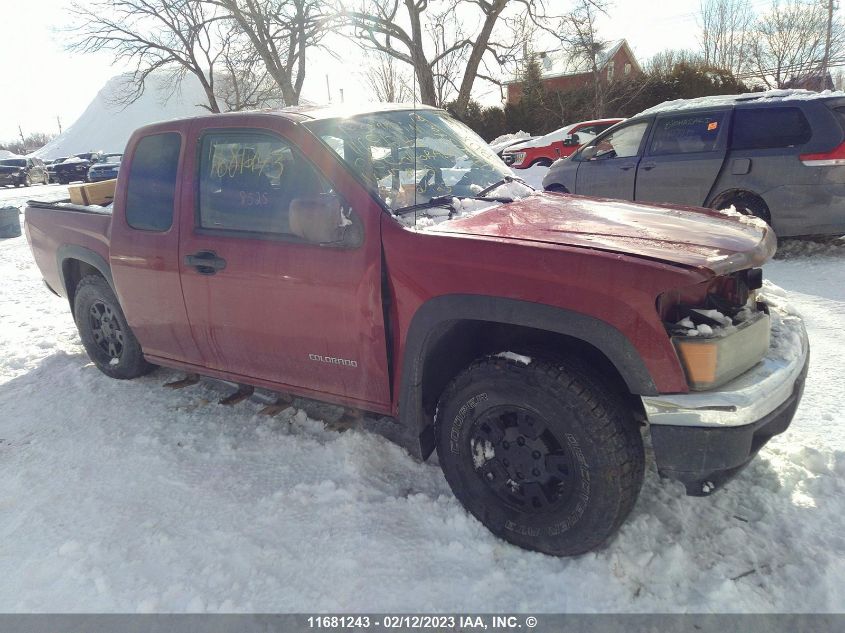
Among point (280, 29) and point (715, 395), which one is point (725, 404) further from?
point (280, 29)

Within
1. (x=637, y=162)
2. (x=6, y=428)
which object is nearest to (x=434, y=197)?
(x=6, y=428)

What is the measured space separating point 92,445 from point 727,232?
362cm

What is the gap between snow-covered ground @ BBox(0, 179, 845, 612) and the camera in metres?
2.18

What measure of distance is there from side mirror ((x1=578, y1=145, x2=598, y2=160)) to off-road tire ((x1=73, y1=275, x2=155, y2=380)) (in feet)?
19.8

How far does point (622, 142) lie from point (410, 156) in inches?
219

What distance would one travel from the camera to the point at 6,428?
3.70 meters

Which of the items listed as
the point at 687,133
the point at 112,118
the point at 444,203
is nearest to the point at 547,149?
the point at 687,133

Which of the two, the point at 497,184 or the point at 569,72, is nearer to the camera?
the point at 497,184

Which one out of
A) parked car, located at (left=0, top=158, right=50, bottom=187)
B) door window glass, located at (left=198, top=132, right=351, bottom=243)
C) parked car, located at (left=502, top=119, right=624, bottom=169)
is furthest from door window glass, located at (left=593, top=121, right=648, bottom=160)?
parked car, located at (left=0, top=158, right=50, bottom=187)

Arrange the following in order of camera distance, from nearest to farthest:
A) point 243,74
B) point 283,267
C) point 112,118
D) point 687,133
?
1. point 283,267
2. point 687,133
3. point 243,74
4. point 112,118

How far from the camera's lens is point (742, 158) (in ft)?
20.5

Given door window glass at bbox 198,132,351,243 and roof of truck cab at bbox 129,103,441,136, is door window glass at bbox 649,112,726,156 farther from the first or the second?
door window glass at bbox 198,132,351,243

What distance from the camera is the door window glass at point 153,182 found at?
10.9ft

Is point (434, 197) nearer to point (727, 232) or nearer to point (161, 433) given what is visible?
point (727, 232)
